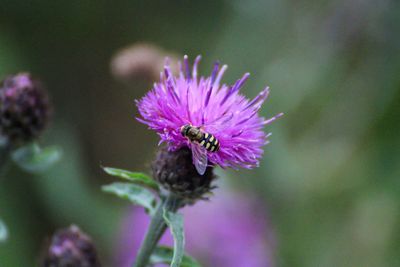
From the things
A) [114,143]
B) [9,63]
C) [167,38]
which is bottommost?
[114,143]

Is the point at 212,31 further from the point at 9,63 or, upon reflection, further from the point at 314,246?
the point at 314,246

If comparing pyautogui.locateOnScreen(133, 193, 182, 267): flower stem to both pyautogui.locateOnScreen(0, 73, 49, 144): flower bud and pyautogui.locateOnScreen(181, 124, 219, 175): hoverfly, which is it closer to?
pyautogui.locateOnScreen(181, 124, 219, 175): hoverfly

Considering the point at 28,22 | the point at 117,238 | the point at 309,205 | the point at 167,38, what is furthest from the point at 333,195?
the point at 28,22

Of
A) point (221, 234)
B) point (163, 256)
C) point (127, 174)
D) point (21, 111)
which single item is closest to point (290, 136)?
point (221, 234)

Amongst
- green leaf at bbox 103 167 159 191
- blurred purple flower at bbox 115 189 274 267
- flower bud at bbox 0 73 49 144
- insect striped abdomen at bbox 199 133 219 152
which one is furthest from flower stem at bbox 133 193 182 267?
blurred purple flower at bbox 115 189 274 267

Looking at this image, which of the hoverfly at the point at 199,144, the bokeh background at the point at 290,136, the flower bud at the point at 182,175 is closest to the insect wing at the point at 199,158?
the hoverfly at the point at 199,144

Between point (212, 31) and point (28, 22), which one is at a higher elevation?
point (212, 31)
